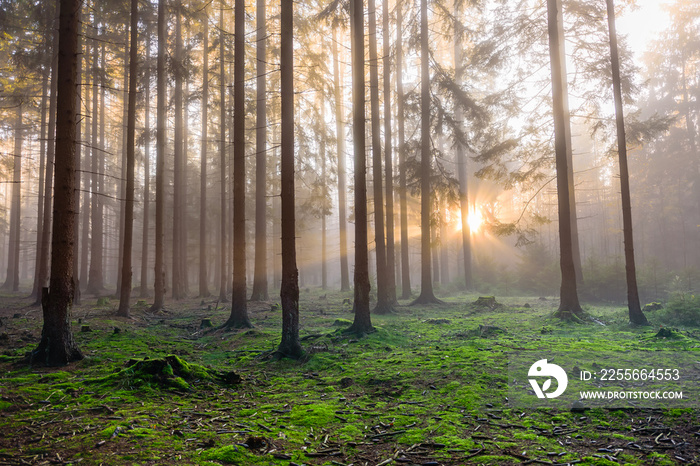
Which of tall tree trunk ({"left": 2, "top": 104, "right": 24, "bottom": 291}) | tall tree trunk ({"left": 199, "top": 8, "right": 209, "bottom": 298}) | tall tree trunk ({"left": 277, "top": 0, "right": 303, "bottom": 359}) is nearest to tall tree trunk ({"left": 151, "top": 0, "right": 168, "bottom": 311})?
tall tree trunk ({"left": 199, "top": 8, "right": 209, "bottom": 298})

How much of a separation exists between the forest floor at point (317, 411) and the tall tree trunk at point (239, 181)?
1960 mm

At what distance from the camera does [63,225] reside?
734cm

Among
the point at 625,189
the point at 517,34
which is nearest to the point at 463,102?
the point at 517,34

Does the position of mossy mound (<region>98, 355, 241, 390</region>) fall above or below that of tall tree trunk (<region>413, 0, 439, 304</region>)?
below

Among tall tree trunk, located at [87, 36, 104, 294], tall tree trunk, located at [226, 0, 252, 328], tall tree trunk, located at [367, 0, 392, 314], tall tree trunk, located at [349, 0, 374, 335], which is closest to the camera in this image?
tall tree trunk, located at [349, 0, 374, 335]

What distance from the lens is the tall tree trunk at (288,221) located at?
838 cm

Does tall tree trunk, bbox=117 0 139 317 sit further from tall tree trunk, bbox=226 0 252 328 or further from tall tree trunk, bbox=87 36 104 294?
tall tree trunk, bbox=87 36 104 294

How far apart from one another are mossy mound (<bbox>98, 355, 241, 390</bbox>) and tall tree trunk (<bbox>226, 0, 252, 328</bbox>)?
5.08 metres

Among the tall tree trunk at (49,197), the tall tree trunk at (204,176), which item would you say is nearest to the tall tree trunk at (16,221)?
the tall tree trunk at (49,197)

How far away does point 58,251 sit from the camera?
7293 millimetres

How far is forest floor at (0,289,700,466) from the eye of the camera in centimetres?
396

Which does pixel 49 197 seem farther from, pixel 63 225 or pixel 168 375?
pixel 168 375

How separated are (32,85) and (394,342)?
23.6 meters

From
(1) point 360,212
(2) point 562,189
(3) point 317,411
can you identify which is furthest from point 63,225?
(2) point 562,189
